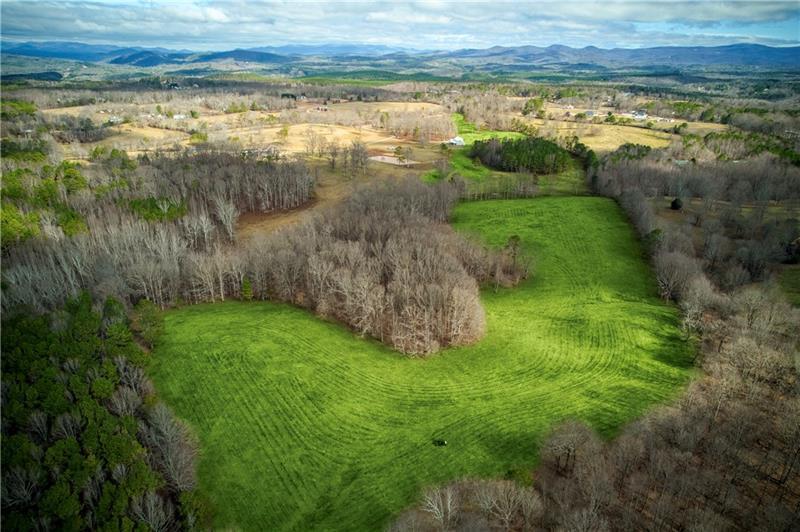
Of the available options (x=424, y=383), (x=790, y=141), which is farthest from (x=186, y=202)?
(x=790, y=141)

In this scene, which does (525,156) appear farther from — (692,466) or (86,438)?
(86,438)

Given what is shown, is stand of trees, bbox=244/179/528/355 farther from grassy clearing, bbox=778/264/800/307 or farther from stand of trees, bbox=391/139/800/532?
grassy clearing, bbox=778/264/800/307

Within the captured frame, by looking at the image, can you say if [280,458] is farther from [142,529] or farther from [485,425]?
[485,425]

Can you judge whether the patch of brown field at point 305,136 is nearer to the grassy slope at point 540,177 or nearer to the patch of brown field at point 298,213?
the grassy slope at point 540,177

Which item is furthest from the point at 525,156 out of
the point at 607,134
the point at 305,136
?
the point at 305,136

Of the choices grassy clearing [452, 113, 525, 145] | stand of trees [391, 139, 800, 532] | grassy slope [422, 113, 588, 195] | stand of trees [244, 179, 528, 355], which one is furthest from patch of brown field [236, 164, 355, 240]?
grassy clearing [452, 113, 525, 145]

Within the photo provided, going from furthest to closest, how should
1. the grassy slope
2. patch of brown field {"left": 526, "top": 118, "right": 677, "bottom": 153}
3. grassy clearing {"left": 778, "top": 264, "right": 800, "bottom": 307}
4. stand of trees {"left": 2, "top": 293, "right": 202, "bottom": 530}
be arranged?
patch of brown field {"left": 526, "top": 118, "right": 677, "bottom": 153} < the grassy slope < grassy clearing {"left": 778, "top": 264, "right": 800, "bottom": 307} < stand of trees {"left": 2, "top": 293, "right": 202, "bottom": 530}

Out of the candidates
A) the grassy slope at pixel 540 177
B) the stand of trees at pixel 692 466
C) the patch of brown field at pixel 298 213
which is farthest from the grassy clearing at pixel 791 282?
the patch of brown field at pixel 298 213
